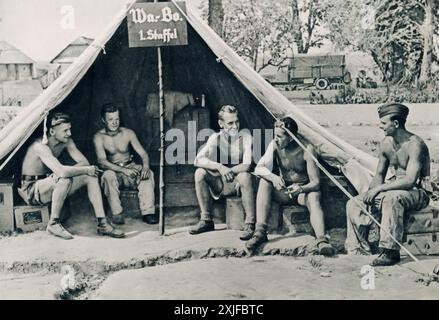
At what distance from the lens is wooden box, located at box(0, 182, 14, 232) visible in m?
5.72

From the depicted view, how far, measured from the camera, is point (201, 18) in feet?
18.9

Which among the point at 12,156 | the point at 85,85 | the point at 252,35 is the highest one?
the point at 252,35

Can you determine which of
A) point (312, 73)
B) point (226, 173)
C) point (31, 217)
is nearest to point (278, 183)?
point (226, 173)

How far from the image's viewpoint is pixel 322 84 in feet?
19.5

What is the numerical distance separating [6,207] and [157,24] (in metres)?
2.14

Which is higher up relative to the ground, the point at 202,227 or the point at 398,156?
the point at 398,156

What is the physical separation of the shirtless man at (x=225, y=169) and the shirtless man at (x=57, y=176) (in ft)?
2.65

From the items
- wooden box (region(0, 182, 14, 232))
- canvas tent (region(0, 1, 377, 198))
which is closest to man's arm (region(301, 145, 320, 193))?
canvas tent (region(0, 1, 377, 198))

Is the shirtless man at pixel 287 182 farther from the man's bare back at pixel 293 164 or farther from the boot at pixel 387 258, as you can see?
the boot at pixel 387 258

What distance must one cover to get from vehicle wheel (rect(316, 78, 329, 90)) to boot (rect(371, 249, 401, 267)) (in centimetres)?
161

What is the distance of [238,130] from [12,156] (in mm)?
2038

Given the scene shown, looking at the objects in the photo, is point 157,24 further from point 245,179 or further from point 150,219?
point 150,219

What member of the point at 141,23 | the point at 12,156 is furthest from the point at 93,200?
the point at 141,23
